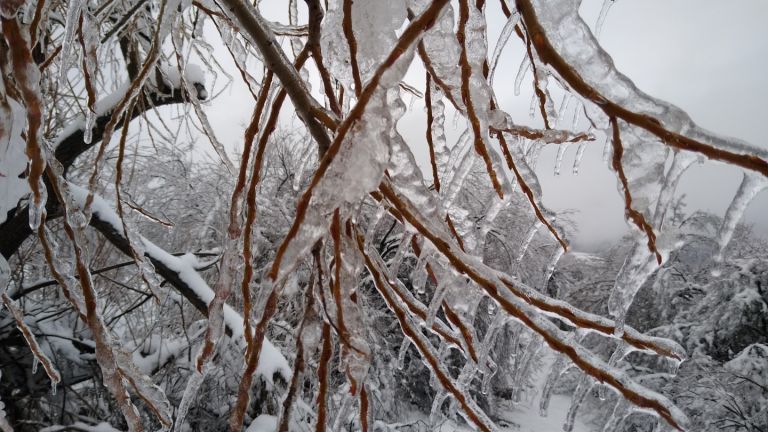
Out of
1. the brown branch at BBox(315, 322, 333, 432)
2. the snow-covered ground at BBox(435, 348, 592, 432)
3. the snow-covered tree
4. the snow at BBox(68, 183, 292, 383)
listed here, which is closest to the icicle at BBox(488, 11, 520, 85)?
the snow-covered tree

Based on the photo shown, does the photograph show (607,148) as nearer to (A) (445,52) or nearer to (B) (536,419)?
(A) (445,52)

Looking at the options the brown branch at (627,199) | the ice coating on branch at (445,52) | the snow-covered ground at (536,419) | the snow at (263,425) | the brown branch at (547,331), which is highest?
the snow-covered ground at (536,419)

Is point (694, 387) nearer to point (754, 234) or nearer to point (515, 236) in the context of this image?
point (515, 236)

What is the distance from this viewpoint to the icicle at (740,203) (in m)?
0.28

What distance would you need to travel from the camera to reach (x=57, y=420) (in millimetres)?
2117

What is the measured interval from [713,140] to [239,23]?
389 mm

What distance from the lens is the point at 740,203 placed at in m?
0.33

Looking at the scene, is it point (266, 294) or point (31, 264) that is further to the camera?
point (31, 264)

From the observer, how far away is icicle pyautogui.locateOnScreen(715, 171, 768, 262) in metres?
0.28

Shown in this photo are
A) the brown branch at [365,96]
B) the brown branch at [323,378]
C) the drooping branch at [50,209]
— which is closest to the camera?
the brown branch at [365,96]

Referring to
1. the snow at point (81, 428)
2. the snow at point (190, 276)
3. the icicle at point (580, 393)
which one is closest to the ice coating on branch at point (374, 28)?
the icicle at point (580, 393)

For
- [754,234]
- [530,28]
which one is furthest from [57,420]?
[754,234]

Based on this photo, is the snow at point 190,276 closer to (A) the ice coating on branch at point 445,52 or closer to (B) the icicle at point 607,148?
(A) the ice coating on branch at point 445,52

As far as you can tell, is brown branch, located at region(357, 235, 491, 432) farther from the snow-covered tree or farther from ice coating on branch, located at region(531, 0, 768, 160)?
ice coating on branch, located at region(531, 0, 768, 160)
